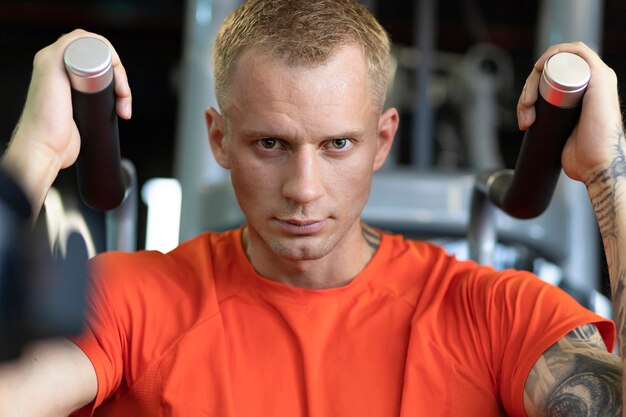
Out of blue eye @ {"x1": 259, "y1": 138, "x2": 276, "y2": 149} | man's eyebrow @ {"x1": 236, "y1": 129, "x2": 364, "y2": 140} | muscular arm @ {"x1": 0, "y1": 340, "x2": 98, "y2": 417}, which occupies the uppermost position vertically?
man's eyebrow @ {"x1": 236, "y1": 129, "x2": 364, "y2": 140}

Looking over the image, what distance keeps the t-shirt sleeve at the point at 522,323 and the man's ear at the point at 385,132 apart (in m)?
0.28

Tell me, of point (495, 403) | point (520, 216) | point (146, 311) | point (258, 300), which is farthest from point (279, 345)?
point (520, 216)

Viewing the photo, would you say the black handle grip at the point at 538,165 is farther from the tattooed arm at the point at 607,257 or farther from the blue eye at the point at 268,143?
the blue eye at the point at 268,143

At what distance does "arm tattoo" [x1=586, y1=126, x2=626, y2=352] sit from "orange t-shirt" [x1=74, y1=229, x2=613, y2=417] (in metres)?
0.08

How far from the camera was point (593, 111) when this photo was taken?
1.21m

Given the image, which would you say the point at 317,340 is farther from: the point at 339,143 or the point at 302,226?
the point at 339,143

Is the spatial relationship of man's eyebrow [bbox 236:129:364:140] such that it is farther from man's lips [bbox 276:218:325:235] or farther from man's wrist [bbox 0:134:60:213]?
man's wrist [bbox 0:134:60:213]

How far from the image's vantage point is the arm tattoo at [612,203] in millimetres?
1205

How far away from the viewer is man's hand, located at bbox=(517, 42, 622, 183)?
3.97ft

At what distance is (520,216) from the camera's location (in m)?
1.48

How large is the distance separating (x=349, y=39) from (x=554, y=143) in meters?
0.33

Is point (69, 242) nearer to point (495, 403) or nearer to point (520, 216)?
point (495, 403)

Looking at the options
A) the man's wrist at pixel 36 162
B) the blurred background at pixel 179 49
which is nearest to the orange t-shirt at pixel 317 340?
the man's wrist at pixel 36 162

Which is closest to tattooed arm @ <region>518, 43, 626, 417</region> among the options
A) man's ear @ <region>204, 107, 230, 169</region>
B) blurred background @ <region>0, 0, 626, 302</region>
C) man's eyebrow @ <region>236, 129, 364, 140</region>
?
man's eyebrow @ <region>236, 129, 364, 140</region>
